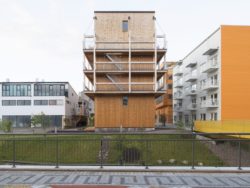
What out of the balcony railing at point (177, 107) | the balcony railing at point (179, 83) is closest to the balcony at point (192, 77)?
the balcony railing at point (179, 83)

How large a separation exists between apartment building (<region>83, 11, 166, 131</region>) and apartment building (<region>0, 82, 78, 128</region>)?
75.5 feet

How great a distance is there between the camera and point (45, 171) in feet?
31.7

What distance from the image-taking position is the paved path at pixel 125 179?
7988 mm

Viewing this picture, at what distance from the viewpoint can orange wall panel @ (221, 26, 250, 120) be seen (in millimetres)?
36969

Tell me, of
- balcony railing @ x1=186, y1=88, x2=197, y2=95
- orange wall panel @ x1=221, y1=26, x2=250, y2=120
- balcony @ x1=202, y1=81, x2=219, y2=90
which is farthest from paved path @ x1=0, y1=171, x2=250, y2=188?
balcony railing @ x1=186, y1=88, x2=197, y2=95

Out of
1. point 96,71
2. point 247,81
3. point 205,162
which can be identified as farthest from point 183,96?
point 205,162

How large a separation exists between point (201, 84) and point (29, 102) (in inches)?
1521

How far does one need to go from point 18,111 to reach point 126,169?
51694 mm

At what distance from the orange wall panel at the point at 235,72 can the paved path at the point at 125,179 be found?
100 ft

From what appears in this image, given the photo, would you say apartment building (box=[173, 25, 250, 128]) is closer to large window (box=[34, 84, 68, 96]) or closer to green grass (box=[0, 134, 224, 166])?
green grass (box=[0, 134, 224, 166])

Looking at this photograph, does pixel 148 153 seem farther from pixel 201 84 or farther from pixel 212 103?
pixel 201 84

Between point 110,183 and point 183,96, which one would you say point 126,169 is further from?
point 183,96

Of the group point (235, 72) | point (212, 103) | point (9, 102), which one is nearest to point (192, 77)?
point (212, 103)

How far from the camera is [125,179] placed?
8.59 meters
